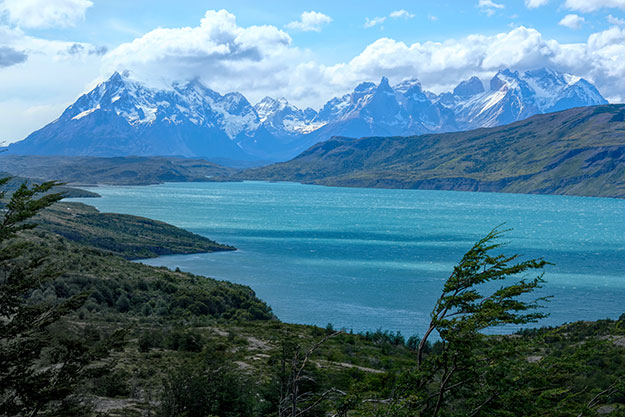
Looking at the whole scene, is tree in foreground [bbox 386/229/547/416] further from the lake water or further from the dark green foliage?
the lake water

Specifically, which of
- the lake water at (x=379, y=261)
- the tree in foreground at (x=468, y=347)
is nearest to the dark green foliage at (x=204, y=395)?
the tree in foreground at (x=468, y=347)

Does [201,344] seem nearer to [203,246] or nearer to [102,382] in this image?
[102,382]

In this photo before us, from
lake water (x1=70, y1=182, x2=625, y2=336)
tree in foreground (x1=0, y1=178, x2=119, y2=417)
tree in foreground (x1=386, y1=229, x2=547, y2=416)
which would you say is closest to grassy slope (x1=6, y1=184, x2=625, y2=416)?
tree in foreground (x1=386, y1=229, x2=547, y2=416)

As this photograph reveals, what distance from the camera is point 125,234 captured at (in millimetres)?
128500

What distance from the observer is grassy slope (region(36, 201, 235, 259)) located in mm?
113625

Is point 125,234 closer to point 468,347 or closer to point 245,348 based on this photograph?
point 245,348

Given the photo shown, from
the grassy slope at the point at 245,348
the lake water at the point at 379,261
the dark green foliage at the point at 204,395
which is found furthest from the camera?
the lake water at the point at 379,261

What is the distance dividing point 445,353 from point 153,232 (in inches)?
5143

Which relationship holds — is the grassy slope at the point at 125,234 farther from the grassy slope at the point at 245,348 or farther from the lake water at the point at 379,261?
the grassy slope at the point at 245,348

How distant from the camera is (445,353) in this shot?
36.1 feet

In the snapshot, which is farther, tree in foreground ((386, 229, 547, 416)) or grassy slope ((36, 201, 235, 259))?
grassy slope ((36, 201, 235, 259))

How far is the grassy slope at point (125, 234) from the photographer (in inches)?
4473

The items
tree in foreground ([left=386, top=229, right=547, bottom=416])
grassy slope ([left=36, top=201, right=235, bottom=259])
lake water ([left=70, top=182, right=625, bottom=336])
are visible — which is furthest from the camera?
grassy slope ([left=36, top=201, right=235, bottom=259])

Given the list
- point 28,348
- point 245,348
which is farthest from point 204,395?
point 245,348
